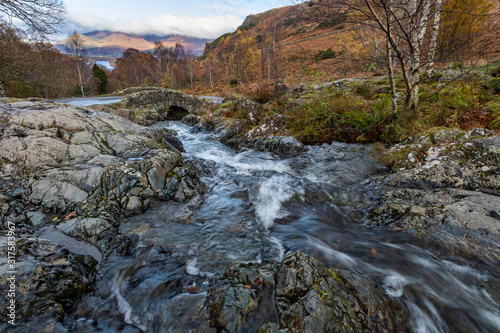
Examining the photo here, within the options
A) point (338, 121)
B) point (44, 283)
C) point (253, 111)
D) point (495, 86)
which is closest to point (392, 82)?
point (338, 121)

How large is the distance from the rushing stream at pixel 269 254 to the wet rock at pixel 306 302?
11.6 inches

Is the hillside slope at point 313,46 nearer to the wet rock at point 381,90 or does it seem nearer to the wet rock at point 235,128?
the wet rock at point 381,90

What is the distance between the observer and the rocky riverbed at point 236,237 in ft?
7.86

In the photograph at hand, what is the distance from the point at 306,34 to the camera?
5778 centimetres

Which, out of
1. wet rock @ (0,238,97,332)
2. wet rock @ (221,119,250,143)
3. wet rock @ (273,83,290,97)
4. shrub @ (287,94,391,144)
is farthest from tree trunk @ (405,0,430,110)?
wet rock @ (273,83,290,97)

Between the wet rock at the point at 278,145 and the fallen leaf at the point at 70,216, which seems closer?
the fallen leaf at the point at 70,216

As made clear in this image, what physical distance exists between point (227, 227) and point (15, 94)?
2339cm

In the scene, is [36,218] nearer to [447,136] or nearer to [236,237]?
[236,237]

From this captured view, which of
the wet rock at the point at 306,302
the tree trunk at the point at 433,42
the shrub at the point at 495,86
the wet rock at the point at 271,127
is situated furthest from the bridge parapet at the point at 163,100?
the wet rock at the point at 306,302

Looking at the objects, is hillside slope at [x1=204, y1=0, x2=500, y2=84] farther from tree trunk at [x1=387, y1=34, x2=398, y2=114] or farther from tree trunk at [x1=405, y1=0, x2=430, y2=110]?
tree trunk at [x1=405, y1=0, x2=430, y2=110]

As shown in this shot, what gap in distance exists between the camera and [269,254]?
3609mm

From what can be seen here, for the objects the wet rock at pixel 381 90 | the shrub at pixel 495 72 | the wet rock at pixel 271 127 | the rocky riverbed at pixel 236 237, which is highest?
the shrub at pixel 495 72

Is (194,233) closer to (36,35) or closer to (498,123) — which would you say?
(498,123)

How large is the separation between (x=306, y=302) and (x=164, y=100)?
65.3 feet
